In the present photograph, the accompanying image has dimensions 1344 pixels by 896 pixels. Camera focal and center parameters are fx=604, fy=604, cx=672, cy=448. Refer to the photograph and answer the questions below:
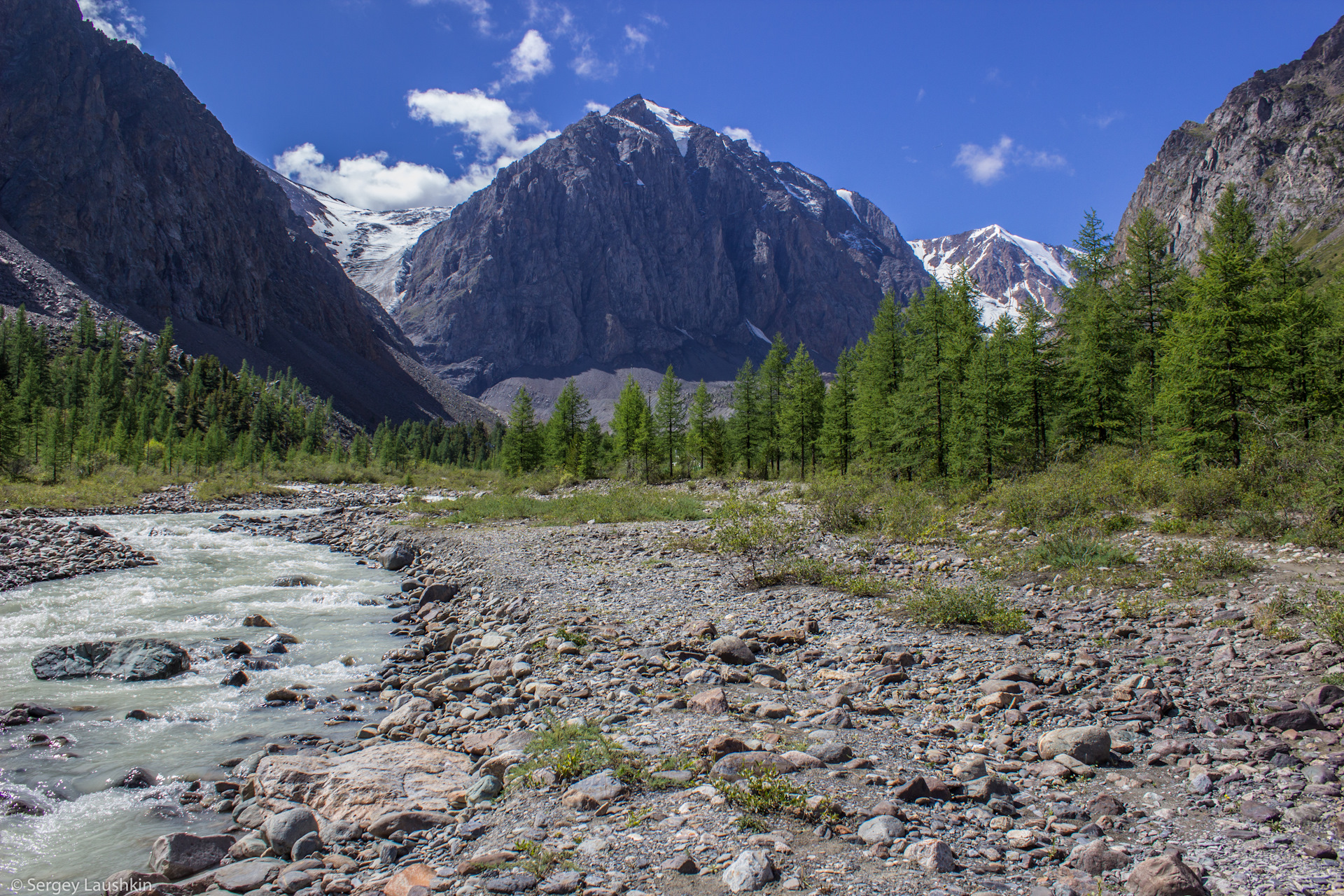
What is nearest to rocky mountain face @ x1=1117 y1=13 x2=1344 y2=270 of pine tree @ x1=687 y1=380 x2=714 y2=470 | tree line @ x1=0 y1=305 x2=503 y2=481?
pine tree @ x1=687 y1=380 x2=714 y2=470

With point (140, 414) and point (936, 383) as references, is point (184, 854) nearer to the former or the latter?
point (936, 383)

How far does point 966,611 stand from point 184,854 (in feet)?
30.7

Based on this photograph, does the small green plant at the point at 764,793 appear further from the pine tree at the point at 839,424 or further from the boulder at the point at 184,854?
the pine tree at the point at 839,424

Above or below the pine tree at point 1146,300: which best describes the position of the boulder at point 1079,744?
below

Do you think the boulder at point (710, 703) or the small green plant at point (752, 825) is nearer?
the small green plant at point (752, 825)

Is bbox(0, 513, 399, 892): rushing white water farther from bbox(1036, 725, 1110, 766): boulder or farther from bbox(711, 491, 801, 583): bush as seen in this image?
bbox(1036, 725, 1110, 766): boulder

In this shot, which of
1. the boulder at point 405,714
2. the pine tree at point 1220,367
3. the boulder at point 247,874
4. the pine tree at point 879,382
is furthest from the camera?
the pine tree at point 879,382

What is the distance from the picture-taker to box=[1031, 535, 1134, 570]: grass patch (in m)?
11.3

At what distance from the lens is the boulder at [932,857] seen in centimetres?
344

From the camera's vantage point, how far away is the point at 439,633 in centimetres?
1153

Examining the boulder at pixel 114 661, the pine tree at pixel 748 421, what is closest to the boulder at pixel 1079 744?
the boulder at pixel 114 661

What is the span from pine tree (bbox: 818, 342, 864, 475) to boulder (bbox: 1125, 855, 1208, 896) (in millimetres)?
36459

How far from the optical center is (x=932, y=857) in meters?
3.46

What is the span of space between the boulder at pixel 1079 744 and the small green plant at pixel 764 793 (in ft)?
7.65
